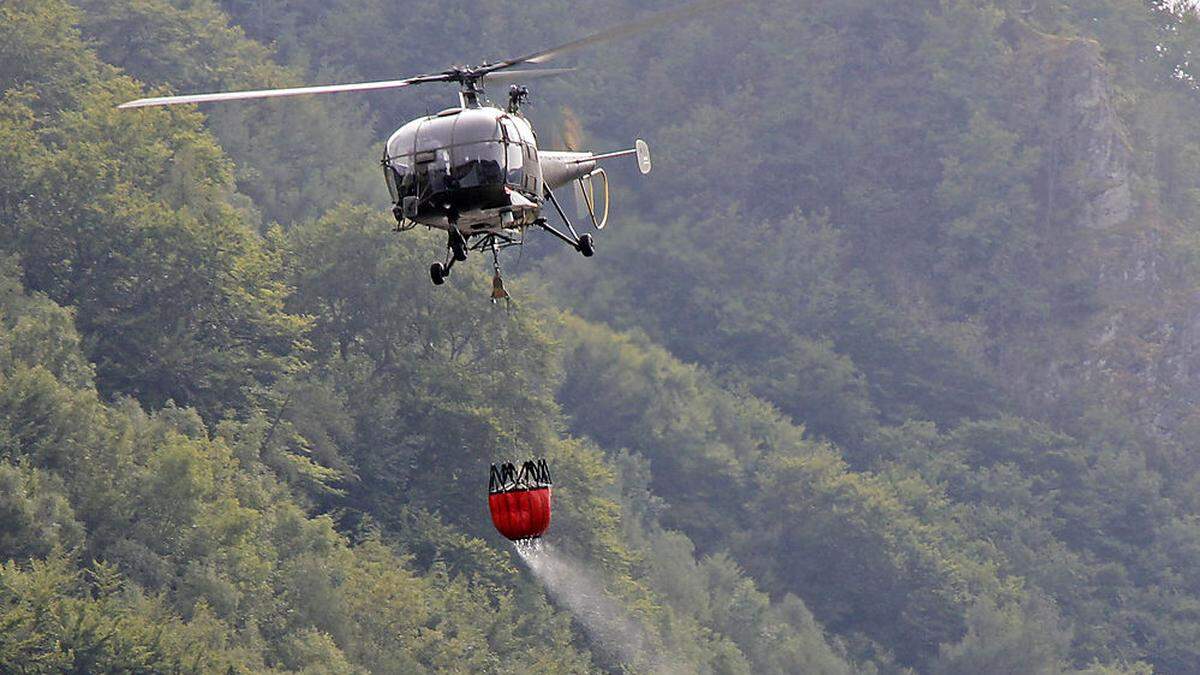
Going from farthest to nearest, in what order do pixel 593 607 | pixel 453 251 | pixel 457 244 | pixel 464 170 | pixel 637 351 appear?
pixel 637 351 < pixel 593 607 < pixel 453 251 < pixel 457 244 < pixel 464 170

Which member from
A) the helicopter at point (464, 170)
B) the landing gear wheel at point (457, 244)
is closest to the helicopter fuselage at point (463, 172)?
the helicopter at point (464, 170)

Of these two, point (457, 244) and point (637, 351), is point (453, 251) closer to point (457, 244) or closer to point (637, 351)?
point (457, 244)

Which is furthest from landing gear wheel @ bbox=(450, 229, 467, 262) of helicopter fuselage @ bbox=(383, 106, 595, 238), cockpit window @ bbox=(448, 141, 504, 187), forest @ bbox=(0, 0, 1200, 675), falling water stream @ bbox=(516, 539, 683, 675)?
falling water stream @ bbox=(516, 539, 683, 675)

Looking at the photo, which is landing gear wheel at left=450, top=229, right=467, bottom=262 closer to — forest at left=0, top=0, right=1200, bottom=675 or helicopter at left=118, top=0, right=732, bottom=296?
helicopter at left=118, top=0, right=732, bottom=296

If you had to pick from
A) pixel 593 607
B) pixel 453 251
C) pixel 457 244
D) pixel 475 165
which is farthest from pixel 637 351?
pixel 475 165

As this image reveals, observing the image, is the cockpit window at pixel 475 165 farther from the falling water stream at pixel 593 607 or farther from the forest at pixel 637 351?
the falling water stream at pixel 593 607
